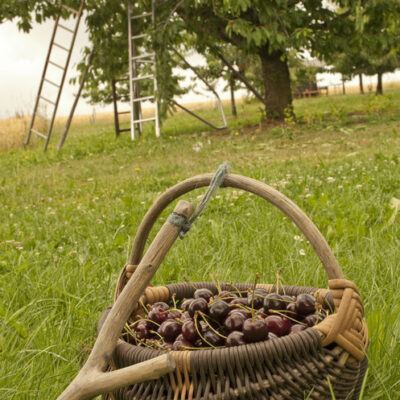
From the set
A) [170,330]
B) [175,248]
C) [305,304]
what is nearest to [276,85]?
[175,248]

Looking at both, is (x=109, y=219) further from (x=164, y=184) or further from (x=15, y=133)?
(x=15, y=133)

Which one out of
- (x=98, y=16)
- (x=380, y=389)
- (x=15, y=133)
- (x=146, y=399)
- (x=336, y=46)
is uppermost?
(x=98, y=16)

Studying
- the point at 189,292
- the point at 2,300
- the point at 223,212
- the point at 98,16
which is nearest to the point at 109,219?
the point at 223,212

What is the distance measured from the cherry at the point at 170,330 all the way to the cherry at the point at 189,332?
52mm

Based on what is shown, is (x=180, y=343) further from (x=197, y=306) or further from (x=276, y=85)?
(x=276, y=85)

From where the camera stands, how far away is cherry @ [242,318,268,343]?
4.41ft

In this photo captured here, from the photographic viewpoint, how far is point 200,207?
4.85 ft

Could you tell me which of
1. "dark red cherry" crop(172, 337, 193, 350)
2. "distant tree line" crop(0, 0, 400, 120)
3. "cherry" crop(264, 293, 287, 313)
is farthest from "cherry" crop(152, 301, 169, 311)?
"distant tree line" crop(0, 0, 400, 120)

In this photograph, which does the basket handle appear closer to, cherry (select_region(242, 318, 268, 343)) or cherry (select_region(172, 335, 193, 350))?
cherry (select_region(242, 318, 268, 343))

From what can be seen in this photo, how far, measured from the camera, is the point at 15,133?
49.9ft

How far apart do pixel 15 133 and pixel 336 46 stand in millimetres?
9349

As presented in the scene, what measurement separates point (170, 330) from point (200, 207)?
364mm

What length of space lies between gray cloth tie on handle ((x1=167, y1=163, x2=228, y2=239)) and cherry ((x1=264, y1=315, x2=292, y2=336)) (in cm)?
33

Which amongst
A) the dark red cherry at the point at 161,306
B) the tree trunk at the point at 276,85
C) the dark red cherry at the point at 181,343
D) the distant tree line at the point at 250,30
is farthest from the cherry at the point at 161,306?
the tree trunk at the point at 276,85
